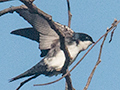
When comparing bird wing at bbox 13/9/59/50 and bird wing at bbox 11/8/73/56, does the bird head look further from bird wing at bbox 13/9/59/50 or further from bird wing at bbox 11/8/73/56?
bird wing at bbox 13/9/59/50

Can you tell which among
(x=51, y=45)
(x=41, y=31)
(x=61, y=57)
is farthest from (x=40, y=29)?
(x=61, y=57)

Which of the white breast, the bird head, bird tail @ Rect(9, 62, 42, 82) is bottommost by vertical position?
bird tail @ Rect(9, 62, 42, 82)

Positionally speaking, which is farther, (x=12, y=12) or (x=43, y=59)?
(x=43, y=59)

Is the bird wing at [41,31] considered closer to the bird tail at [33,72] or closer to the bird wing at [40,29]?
the bird wing at [40,29]

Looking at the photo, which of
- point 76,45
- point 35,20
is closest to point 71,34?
point 76,45

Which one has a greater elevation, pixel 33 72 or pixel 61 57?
pixel 61 57

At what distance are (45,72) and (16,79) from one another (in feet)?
1.00

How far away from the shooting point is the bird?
3711mm

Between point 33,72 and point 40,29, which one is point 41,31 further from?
point 33,72

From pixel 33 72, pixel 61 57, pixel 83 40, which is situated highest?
pixel 83 40

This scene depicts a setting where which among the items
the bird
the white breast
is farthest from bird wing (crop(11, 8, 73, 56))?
the white breast

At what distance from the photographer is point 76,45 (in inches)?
149

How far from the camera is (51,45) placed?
379 cm

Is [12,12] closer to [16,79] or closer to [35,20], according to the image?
[35,20]
